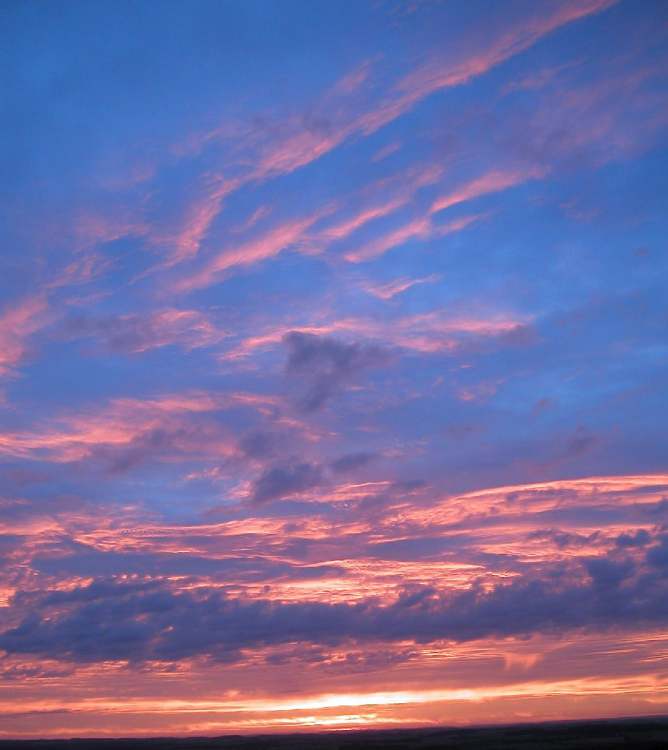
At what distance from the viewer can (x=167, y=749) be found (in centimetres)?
18650

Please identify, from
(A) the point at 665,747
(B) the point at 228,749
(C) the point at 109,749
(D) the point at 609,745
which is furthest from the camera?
(C) the point at 109,749

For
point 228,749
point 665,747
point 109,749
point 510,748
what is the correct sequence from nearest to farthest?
1. point 665,747
2. point 510,748
3. point 228,749
4. point 109,749

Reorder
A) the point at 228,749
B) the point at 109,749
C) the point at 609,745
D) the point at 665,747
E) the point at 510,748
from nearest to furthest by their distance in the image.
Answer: the point at 665,747, the point at 609,745, the point at 510,748, the point at 228,749, the point at 109,749

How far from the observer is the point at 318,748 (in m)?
159

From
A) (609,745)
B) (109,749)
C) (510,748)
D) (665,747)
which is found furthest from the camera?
(109,749)

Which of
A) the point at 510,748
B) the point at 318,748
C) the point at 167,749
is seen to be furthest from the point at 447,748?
the point at 167,749

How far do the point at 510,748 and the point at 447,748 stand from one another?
11293mm

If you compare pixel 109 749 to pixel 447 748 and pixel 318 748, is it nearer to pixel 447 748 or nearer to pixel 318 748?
pixel 318 748

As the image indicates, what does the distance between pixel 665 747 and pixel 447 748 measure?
145 ft

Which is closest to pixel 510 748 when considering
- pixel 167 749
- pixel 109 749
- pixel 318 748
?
pixel 318 748

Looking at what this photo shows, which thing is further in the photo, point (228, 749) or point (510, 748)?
point (228, 749)

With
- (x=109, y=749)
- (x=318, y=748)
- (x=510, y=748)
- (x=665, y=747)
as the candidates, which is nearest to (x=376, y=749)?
(x=318, y=748)

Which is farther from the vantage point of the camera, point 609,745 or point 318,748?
point 318,748

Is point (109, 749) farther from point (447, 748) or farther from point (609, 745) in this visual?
point (609, 745)
